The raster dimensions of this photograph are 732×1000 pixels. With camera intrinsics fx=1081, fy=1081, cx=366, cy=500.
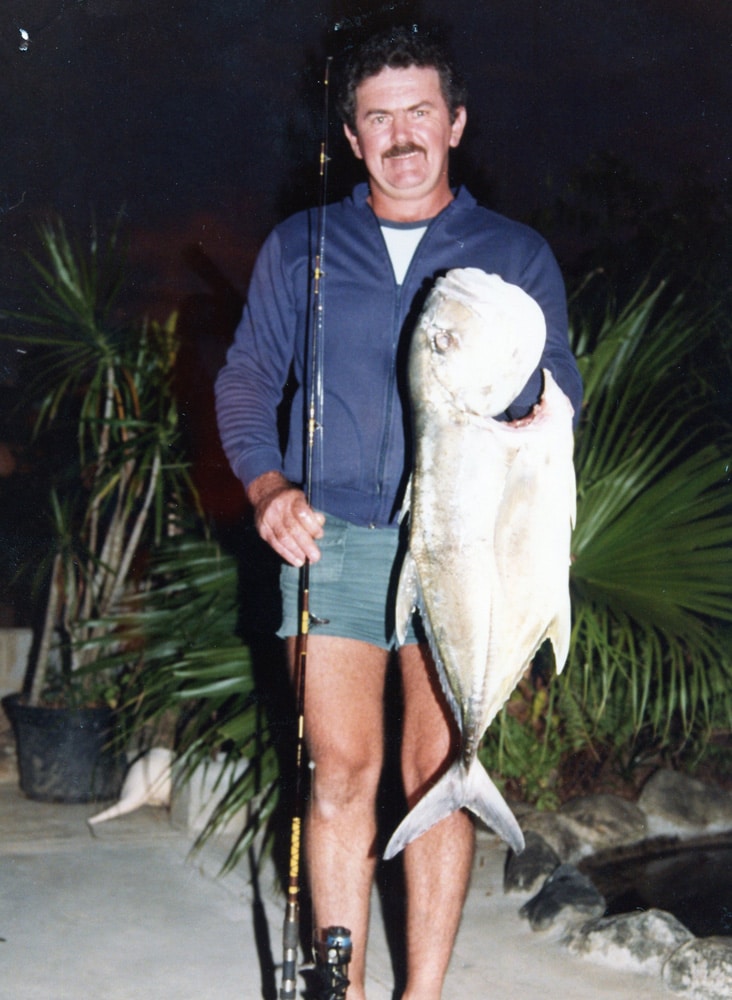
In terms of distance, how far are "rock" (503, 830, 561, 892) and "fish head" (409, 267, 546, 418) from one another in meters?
2.40

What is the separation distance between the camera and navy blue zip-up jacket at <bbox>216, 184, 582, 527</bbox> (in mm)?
2707

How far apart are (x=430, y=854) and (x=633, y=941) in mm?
1084

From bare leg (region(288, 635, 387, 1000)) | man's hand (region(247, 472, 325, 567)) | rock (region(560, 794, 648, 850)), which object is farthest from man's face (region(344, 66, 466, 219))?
rock (region(560, 794, 648, 850))

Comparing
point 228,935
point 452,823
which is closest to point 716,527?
point 452,823

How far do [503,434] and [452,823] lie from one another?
3.84 ft

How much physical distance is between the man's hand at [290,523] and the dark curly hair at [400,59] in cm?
107

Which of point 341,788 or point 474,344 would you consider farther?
point 341,788

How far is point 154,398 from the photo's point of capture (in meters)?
5.66

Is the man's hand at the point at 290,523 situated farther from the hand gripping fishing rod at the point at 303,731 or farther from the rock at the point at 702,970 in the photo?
the rock at the point at 702,970

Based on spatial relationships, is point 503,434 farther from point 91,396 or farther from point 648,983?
point 91,396

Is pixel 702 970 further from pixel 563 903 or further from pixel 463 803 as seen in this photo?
pixel 463 803

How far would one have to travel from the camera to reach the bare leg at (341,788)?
2.69 meters

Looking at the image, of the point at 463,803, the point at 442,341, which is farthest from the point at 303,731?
the point at 442,341

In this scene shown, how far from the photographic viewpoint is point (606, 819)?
16.1 ft
